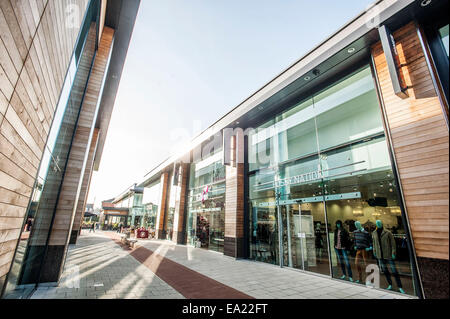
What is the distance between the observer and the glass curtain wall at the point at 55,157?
4.70m

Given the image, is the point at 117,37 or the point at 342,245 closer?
the point at 342,245

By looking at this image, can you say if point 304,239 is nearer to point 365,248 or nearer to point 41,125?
point 365,248

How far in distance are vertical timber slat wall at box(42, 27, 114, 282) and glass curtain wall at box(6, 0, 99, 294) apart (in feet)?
0.42

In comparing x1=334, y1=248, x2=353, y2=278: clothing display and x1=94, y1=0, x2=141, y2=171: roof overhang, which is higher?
x1=94, y1=0, x2=141, y2=171: roof overhang

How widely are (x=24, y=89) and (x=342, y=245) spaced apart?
787cm

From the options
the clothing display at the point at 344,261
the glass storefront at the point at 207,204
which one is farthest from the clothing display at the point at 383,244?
the glass storefront at the point at 207,204

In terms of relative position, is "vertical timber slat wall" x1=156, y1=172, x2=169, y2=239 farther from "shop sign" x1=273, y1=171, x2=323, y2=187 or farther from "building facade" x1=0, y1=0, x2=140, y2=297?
"building facade" x1=0, y1=0, x2=140, y2=297

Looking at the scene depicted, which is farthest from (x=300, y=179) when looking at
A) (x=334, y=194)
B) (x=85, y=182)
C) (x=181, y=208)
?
(x=85, y=182)

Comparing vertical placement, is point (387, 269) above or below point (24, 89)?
below

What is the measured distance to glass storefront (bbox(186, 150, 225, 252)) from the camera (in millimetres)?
13201

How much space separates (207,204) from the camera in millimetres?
14672

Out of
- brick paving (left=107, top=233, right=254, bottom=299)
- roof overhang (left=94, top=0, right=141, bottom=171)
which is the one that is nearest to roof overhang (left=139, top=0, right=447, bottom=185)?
roof overhang (left=94, top=0, right=141, bottom=171)

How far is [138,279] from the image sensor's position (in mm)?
6254
